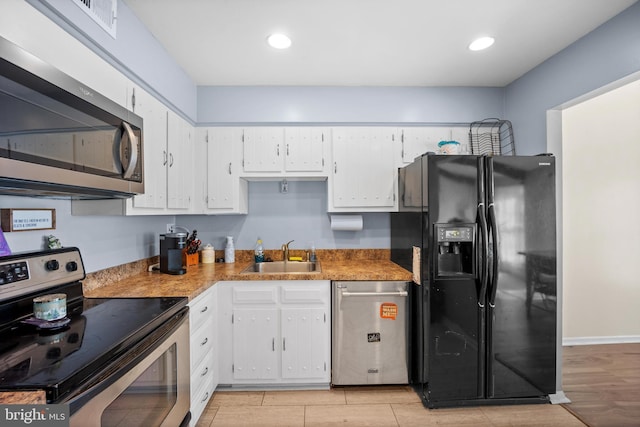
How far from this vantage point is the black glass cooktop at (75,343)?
0.79 metres

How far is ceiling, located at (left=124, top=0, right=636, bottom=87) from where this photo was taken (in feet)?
5.59

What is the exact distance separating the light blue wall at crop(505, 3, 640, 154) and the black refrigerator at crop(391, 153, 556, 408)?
0.48 meters

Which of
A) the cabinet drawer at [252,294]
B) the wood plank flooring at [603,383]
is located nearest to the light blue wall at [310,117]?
the cabinet drawer at [252,294]

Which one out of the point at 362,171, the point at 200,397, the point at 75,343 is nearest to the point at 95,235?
the point at 75,343

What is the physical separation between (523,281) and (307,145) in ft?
6.45

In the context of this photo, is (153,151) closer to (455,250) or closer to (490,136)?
(455,250)

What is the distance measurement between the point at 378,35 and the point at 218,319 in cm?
230

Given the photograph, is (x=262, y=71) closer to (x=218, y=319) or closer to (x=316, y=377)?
(x=218, y=319)

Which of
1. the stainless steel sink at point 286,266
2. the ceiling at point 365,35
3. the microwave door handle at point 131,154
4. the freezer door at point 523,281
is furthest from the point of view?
the stainless steel sink at point 286,266

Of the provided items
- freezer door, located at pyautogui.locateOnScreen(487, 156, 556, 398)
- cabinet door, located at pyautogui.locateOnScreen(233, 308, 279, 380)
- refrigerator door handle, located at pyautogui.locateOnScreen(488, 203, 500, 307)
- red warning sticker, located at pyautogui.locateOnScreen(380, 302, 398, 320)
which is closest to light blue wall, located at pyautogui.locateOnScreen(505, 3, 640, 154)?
freezer door, located at pyautogui.locateOnScreen(487, 156, 556, 398)

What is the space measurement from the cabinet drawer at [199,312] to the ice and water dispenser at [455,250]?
158cm

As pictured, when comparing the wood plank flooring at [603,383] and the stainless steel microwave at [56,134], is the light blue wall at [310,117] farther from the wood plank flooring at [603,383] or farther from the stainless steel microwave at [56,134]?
the wood plank flooring at [603,383]

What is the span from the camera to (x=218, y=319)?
2195 mm

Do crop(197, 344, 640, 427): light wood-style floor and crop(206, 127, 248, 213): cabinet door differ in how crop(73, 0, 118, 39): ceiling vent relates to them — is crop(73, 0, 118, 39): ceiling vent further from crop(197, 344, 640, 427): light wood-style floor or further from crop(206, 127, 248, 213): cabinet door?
crop(197, 344, 640, 427): light wood-style floor
